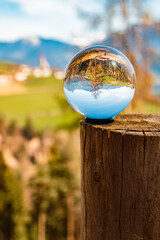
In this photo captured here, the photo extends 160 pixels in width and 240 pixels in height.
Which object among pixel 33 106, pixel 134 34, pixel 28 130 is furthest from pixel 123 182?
pixel 33 106

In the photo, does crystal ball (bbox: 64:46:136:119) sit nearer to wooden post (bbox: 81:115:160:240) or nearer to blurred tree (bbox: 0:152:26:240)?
wooden post (bbox: 81:115:160:240)

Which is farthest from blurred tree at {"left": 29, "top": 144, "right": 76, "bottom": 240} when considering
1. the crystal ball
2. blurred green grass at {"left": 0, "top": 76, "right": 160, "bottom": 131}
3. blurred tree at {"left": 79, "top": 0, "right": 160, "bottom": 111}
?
blurred green grass at {"left": 0, "top": 76, "right": 160, "bottom": 131}

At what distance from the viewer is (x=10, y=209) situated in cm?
1439

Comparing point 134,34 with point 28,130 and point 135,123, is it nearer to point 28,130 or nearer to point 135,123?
point 135,123

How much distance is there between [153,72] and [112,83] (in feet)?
24.3

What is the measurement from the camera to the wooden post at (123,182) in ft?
4.28

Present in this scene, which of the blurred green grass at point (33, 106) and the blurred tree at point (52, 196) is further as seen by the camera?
the blurred green grass at point (33, 106)

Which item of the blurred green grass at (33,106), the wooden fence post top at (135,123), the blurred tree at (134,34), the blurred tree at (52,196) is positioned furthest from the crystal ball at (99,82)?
the blurred green grass at (33,106)

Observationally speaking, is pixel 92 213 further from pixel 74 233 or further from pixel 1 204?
pixel 74 233

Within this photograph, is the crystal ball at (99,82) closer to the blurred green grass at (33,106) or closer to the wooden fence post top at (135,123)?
the wooden fence post top at (135,123)

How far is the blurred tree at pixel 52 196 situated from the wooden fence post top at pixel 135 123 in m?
13.1

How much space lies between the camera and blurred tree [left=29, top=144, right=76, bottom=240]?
588 inches

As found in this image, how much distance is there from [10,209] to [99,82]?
14.5 meters

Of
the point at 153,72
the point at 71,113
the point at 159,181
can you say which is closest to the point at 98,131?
the point at 159,181
